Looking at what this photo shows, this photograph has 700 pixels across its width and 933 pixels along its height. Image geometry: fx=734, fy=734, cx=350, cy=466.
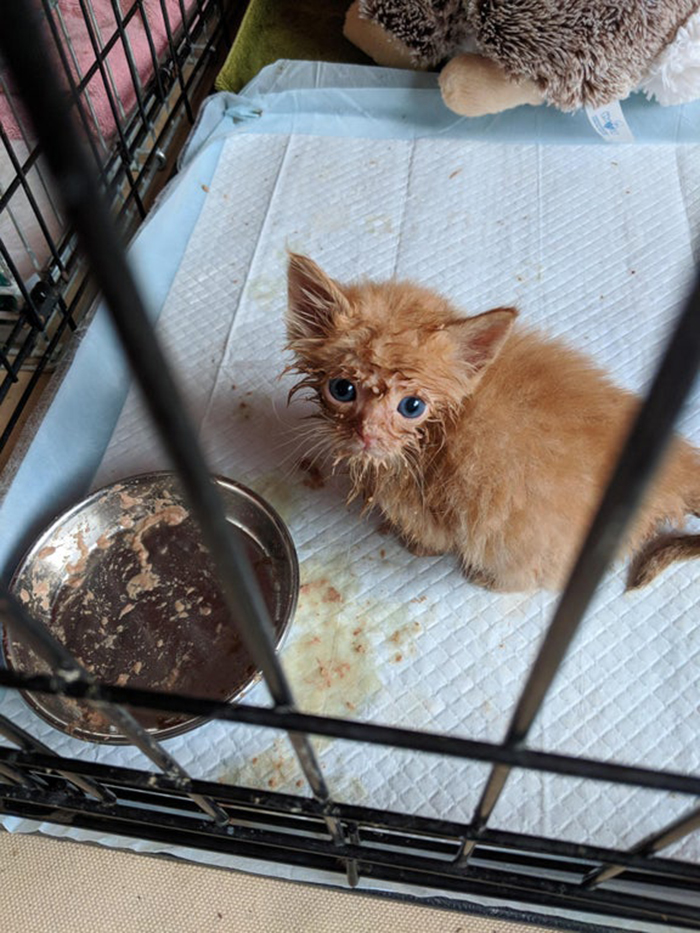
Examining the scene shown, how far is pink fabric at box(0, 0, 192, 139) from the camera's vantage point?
164cm

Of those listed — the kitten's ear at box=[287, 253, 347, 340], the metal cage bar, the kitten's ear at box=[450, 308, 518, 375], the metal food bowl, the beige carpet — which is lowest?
the beige carpet

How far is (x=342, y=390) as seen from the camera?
1.02 m

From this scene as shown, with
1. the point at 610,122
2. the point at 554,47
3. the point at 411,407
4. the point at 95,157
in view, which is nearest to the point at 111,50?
the point at 95,157

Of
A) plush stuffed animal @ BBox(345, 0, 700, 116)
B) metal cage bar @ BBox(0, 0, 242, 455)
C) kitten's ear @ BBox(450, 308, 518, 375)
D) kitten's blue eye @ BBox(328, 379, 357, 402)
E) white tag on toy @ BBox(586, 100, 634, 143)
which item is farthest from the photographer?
white tag on toy @ BBox(586, 100, 634, 143)

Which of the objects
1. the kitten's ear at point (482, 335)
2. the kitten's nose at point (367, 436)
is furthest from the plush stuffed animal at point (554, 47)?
the kitten's nose at point (367, 436)

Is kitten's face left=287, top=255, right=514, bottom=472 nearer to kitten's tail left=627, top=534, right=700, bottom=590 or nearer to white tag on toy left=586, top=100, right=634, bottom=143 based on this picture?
kitten's tail left=627, top=534, right=700, bottom=590

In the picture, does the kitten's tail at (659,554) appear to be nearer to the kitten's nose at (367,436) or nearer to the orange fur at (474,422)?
the orange fur at (474,422)

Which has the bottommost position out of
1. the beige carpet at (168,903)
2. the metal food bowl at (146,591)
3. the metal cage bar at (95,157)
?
the beige carpet at (168,903)

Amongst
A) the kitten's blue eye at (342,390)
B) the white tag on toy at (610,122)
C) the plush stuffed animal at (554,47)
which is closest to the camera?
the kitten's blue eye at (342,390)

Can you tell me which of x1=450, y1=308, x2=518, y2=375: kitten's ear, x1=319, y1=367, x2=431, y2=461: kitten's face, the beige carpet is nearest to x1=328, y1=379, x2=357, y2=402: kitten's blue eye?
x1=319, y1=367, x2=431, y2=461: kitten's face

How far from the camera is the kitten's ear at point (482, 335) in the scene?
0.91 meters

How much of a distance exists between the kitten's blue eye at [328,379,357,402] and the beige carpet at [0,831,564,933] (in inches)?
27.3

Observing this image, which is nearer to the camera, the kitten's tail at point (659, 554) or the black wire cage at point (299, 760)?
the black wire cage at point (299, 760)

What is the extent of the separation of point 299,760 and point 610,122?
1619mm
